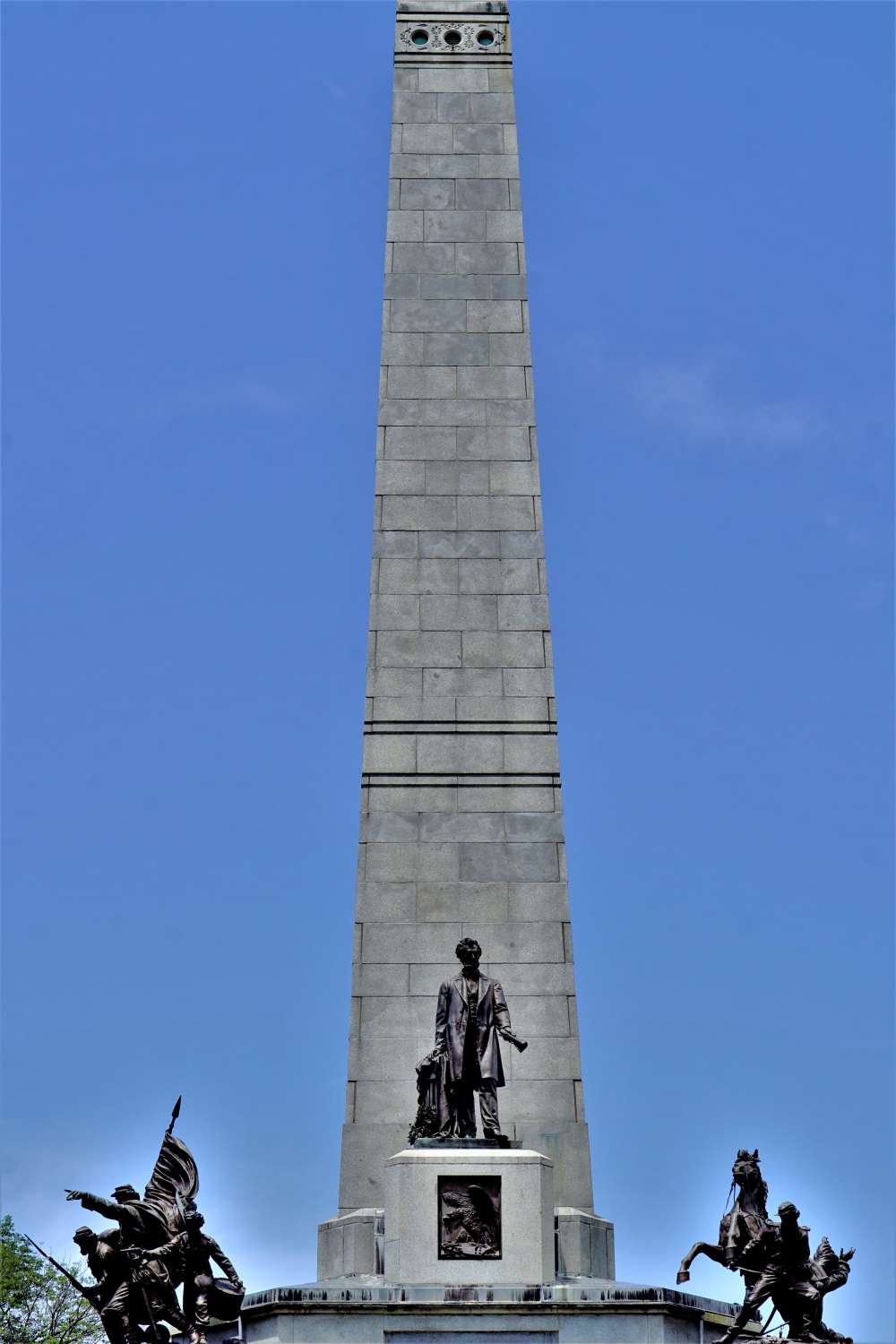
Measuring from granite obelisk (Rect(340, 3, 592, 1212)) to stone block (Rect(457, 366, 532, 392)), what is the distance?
0.9 inches

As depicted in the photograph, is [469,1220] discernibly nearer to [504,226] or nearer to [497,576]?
[497,576]

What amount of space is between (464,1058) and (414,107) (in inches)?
554

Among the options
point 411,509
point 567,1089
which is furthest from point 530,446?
point 567,1089

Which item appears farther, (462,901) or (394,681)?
(394,681)

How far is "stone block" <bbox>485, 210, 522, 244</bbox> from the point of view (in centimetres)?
3117

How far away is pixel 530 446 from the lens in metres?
29.9

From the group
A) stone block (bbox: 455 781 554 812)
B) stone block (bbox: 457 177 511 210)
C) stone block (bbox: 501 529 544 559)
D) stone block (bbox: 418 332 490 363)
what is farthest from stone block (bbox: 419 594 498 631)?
stone block (bbox: 457 177 511 210)

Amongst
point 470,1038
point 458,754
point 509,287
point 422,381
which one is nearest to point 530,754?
point 458,754

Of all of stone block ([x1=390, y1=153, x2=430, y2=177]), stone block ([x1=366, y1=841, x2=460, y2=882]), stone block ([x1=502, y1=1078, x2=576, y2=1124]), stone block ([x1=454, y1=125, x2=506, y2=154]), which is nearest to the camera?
stone block ([x1=502, y1=1078, x2=576, y2=1124])

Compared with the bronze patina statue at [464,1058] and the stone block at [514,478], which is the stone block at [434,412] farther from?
the bronze patina statue at [464,1058]

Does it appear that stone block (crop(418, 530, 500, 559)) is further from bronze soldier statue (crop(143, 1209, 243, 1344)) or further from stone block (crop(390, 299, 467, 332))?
bronze soldier statue (crop(143, 1209, 243, 1344))

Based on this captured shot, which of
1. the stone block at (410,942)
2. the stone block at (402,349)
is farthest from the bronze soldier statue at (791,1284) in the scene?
the stone block at (402,349)

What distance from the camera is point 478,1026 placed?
24984mm

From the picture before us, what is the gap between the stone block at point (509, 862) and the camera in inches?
1093
